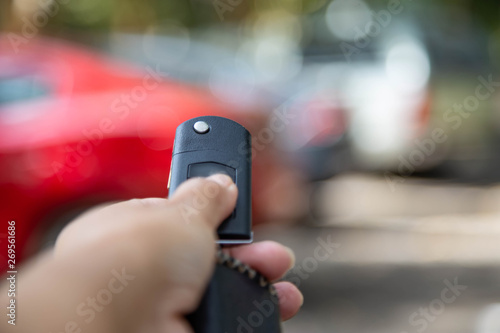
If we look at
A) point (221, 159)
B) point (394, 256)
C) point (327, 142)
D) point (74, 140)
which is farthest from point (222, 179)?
point (327, 142)

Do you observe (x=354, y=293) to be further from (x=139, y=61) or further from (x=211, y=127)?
(x=211, y=127)

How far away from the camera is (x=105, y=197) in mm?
2863

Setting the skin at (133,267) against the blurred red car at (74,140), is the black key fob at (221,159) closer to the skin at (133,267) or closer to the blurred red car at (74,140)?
the skin at (133,267)

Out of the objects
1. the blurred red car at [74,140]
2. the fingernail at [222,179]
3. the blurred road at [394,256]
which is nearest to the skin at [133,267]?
the fingernail at [222,179]

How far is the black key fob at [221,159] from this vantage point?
0.92m

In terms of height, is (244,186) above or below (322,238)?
below

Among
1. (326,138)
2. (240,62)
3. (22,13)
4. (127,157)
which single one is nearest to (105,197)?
(127,157)

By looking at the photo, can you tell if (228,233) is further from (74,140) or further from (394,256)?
(394,256)

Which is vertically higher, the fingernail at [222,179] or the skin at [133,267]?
the fingernail at [222,179]

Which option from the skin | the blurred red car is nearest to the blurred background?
the blurred red car

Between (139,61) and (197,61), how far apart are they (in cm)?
62

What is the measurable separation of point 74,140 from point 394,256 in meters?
2.18

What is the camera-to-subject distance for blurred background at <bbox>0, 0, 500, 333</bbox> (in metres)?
2.84

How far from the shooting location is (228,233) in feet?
2.98
